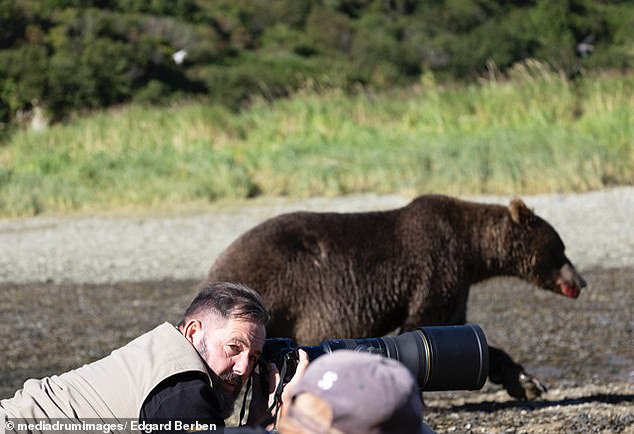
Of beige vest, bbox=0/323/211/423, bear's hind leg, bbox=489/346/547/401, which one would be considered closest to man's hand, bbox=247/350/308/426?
beige vest, bbox=0/323/211/423

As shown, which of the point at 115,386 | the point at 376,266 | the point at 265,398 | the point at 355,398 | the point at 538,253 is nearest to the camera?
the point at 355,398

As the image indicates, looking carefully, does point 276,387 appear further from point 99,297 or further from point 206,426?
point 99,297

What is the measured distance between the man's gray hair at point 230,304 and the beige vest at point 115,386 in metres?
0.13

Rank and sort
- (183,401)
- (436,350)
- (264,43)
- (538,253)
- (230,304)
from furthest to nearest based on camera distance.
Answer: (264,43), (538,253), (436,350), (230,304), (183,401)

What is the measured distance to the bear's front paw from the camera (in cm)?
814

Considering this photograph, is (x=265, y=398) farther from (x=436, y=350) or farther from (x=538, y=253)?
(x=538, y=253)

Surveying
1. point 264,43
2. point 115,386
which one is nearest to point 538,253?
point 115,386

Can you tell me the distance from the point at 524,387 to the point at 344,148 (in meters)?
14.1

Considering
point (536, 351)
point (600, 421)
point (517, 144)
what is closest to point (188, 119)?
point (517, 144)

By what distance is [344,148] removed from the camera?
72.3 feet

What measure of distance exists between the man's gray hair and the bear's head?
4.96 m

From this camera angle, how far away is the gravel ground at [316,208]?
8.43m

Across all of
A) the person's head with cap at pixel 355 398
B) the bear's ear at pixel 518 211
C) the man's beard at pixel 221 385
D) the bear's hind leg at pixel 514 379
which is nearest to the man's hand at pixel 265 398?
the man's beard at pixel 221 385

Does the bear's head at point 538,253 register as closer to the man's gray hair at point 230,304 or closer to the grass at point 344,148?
the man's gray hair at point 230,304
